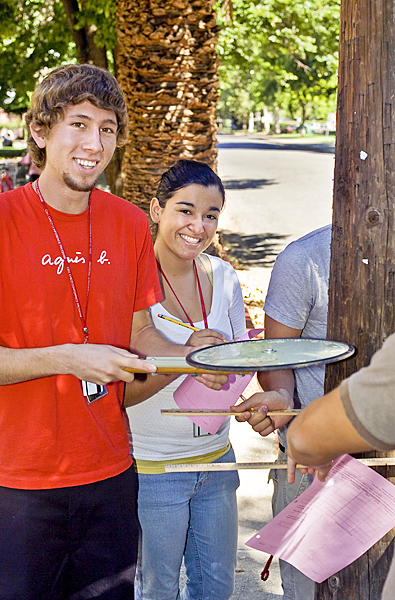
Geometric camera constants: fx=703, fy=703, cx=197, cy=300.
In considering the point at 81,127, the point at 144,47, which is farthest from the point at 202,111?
the point at 81,127

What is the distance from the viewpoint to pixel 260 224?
683 inches

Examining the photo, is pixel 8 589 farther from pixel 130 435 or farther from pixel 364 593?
pixel 364 593

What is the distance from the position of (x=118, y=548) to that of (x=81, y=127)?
54.5 inches

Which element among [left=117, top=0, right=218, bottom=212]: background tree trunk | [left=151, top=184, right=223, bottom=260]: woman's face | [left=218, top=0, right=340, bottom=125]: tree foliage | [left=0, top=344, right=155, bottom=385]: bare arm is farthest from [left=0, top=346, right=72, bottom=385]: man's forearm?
[left=218, top=0, right=340, bottom=125]: tree foliage

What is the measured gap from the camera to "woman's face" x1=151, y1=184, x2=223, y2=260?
2.68 m

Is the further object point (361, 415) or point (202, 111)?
point (202, 111)

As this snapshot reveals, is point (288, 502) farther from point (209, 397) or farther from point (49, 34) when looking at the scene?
point (49, 34)

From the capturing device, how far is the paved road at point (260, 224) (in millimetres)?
3896

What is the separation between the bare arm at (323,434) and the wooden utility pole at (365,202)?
2.08ft

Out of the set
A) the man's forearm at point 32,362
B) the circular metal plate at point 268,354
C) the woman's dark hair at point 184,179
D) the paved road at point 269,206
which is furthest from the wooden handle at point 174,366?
the paved road at point 269,206

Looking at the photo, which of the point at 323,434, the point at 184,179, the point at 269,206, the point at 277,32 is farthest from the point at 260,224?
the point at 323,434

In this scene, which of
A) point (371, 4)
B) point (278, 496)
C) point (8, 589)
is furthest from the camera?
point (278, 496)

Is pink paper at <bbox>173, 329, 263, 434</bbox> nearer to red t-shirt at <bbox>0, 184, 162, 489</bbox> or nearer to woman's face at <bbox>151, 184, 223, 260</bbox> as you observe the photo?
red t-shirt at <bbox>0, 184, 162, 489</bbox>

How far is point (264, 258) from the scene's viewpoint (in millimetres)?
12820
